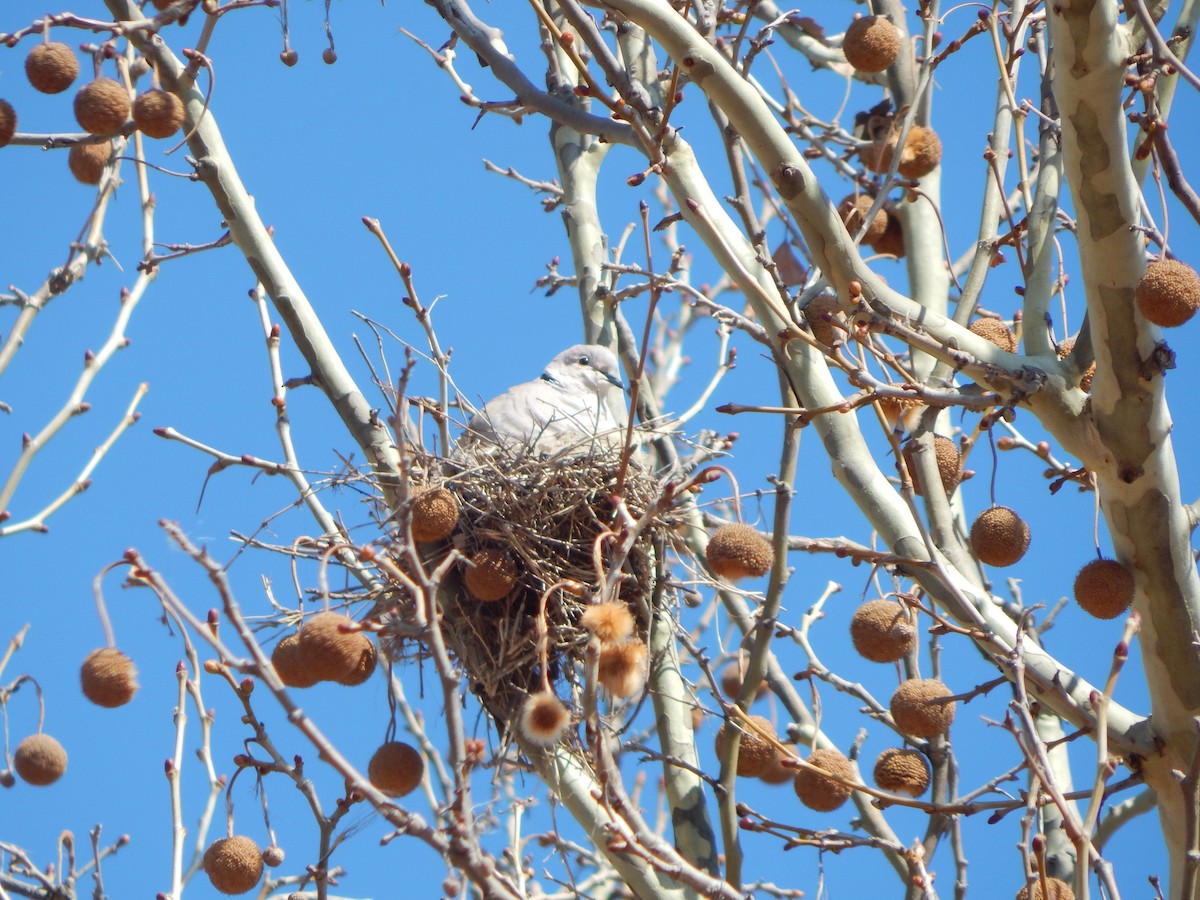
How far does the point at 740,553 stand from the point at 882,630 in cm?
51

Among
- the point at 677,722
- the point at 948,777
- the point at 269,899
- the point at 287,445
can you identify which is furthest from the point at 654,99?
the point at 269,899

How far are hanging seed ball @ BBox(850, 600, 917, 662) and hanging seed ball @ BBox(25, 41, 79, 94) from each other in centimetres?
252

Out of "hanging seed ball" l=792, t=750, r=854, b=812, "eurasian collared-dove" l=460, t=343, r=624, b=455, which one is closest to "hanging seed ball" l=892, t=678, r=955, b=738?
"hanging seed ball" l=792, t=750, r=854, b=812

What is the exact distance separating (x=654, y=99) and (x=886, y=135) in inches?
32.7

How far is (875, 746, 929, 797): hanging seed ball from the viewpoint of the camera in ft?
12.5

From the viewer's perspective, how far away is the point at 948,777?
13.1 feet

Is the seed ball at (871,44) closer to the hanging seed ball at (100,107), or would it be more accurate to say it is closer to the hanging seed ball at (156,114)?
the hanging seed ball at (156,114)

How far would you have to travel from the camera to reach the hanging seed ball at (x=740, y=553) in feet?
11.1

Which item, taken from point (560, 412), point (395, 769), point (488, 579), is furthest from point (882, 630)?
point (560, 412)

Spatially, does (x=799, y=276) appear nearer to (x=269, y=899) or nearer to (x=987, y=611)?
(x=987, y=611)

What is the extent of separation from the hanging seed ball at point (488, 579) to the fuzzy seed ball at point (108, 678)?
0.93 metres

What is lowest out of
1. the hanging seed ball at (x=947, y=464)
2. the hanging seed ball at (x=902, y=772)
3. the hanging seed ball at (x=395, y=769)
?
the hanging seed ball at (x=395, y=769)

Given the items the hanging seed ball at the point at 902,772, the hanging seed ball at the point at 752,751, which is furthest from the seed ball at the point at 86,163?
the hanging seed ball at the point at 902,772

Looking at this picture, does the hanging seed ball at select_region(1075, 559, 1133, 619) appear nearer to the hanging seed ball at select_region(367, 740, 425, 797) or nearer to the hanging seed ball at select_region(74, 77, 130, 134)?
the hanging seed ball at select_region(367, 740, 425, 797)
